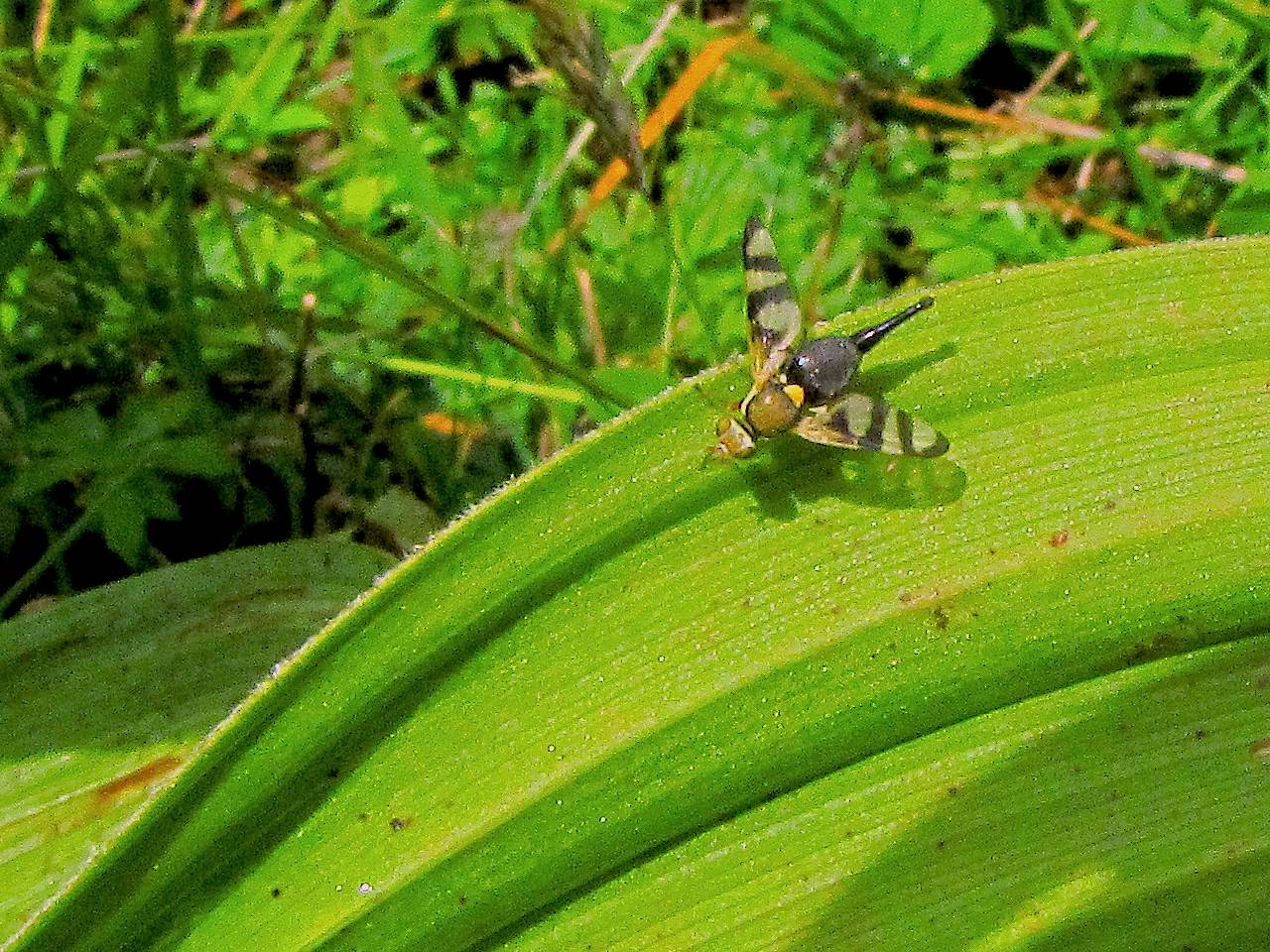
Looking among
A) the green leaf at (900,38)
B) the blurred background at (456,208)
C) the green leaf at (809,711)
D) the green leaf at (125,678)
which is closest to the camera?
the green leaf at (809,711)

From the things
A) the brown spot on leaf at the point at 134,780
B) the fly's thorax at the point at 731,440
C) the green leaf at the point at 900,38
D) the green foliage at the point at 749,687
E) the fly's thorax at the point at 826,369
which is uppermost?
the green leaf at the point at 900,38

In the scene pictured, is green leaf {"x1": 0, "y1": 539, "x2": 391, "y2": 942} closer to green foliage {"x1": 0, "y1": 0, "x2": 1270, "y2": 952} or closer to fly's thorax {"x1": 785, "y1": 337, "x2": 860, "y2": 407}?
green foliage {"x1": 0, "y1": 0, "x2": 1270, "y2": 952}

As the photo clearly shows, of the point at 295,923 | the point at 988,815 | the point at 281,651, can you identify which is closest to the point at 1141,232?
the point at 988,815

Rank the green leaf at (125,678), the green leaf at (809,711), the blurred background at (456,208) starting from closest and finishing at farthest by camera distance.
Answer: the green leaf at (809,711)
the green leaf at (125,678)
the blurred background at (456,208)

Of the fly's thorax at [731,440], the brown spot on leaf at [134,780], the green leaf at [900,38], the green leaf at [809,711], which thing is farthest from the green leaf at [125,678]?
the green leaf at [900,38]

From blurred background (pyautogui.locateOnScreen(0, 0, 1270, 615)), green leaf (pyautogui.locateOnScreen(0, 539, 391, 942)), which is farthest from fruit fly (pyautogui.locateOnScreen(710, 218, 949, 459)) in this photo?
green leaf (pyautogui.locateOnScreen(0, 539, 391, 942))

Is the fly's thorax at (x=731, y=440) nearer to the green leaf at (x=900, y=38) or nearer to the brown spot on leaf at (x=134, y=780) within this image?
A: the brown spot on leaf at (x=134, y=780)

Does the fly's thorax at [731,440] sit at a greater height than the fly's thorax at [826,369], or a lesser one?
lesser
